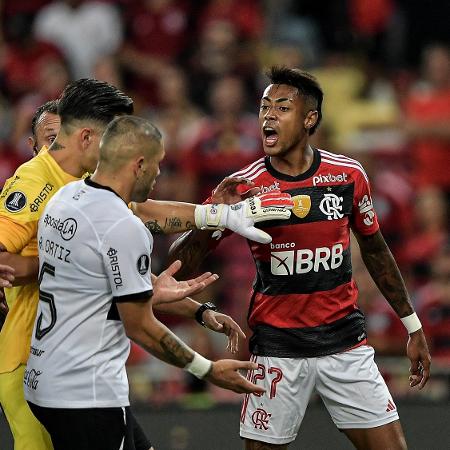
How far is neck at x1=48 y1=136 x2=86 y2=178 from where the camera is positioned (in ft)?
16.5

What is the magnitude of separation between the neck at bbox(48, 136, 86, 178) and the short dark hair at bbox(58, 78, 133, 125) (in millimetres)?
92

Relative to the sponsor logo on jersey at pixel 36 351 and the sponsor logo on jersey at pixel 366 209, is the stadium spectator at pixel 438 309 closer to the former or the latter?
the sponsor logo on jersey at pixel 366 209

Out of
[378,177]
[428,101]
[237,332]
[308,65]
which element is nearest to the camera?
[237,332]

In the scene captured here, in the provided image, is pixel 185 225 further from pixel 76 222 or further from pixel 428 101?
pixel 428 101

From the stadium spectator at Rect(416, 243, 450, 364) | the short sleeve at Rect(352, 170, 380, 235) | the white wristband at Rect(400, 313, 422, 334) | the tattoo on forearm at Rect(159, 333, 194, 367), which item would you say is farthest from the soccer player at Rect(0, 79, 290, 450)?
the stadium spectator at Rect(416, 243, 450, 364)

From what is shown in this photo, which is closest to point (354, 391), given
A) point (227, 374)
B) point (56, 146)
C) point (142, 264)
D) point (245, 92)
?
point (227, 374)

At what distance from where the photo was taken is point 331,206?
224 inches

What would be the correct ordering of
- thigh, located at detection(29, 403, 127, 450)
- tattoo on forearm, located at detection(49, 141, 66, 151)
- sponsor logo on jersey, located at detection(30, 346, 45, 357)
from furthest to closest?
tattoo on forearm, located at detection(49, 141, 66, 151)
sponsor logo on jersey, located at detection(30, 346, 45, 357)
thigh, located at detection(29, 403, 127, 450)

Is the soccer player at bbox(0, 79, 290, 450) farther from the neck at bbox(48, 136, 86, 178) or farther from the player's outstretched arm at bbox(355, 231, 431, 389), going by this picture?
the player's outstretched arm at bbox(355, 231, 431, 389)

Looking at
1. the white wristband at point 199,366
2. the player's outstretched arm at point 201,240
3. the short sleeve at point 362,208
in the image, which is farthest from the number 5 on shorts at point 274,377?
the white wristband at point 199,366

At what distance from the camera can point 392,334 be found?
8945 mm

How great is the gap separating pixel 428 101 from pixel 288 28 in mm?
2124

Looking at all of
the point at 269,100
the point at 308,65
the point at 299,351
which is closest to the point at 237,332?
the point at 299,351

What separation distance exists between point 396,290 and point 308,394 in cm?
72
